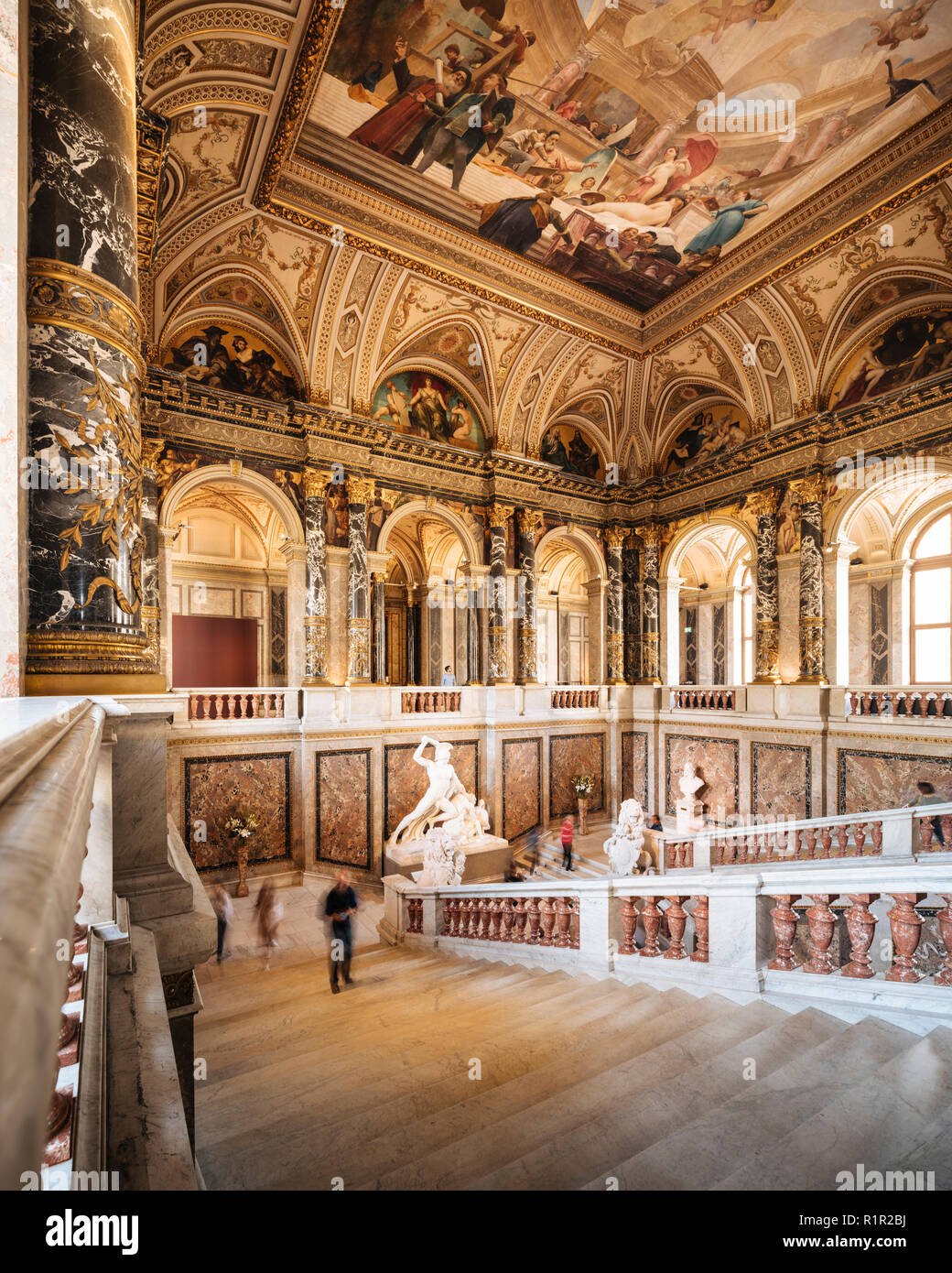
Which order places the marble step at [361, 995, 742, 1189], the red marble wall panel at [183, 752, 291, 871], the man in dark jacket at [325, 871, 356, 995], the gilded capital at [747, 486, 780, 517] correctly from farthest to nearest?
1. the gilded capital at [747, 486, 780, 517]
2. the red marble wall panel at [183, 752, 291, 871]
3. the man in dark jacket at [325, 871, 356, 995]
4. the marble step at [361, 995, 742, 1189]

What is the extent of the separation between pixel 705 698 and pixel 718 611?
712 centimetres

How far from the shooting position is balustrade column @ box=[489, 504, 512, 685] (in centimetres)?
1297

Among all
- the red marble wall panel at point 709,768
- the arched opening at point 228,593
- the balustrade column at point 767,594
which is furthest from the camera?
the arched opening at point 228,593

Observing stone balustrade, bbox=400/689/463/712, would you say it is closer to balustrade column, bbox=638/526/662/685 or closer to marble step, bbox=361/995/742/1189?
balustrade column, bbox=638/526/662/685

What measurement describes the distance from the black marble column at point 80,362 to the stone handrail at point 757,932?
358 centimetres

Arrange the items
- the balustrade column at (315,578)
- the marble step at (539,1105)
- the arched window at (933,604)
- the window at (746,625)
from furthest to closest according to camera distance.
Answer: the window at (746,625) < the arched window at (933,604) < the balustrade column at (315,578) < the marble step at (539,1105)

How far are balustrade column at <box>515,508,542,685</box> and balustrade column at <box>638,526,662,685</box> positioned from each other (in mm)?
2911

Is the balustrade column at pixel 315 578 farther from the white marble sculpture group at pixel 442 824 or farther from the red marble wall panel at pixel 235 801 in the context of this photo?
the white marble sculpture group at pixel 442 824

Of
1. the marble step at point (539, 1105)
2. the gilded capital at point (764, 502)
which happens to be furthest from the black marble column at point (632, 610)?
the marble step at point (539, 1105)

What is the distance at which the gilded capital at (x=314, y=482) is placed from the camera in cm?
1083

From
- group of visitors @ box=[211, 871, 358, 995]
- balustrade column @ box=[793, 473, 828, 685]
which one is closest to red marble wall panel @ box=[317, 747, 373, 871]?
group of visitors @ box=[211, 871, 358, 995]

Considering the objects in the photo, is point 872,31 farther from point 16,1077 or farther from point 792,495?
point 16,1077

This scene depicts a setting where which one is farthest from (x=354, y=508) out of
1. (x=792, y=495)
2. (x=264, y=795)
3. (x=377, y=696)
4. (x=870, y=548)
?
(x=870, y=548)
